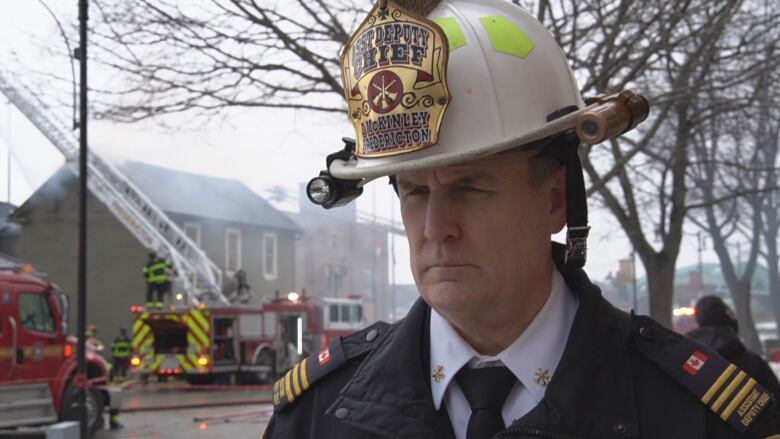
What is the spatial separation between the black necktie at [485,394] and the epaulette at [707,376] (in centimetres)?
28

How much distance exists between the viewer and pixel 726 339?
4996mm

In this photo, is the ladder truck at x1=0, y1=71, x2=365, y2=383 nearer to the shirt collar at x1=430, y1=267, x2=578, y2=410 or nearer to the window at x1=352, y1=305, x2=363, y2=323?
the window at x1=352, y1=305, x2=363, y2=323

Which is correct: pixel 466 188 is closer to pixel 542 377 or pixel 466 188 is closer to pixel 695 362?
pixel 542 377

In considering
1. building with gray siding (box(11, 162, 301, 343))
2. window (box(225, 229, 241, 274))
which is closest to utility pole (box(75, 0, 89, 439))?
building with gray siding (box(11, 162, 301, 343))

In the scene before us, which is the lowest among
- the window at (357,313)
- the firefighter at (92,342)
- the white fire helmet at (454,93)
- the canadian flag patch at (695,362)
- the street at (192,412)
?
the street at (192,412)

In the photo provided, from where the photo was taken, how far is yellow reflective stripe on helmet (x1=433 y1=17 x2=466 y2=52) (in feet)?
5.74

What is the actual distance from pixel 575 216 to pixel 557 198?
2.4 inches

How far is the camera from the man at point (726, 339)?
4.53 metres

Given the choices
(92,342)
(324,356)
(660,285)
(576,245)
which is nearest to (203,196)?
(92,342)

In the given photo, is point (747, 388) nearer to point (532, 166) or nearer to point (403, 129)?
point (532, 166)

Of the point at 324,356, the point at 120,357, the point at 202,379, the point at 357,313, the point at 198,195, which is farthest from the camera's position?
the point at 198,195

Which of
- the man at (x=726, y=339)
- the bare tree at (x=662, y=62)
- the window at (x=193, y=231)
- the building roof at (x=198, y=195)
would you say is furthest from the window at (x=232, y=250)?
the man at (x=726, y=339)

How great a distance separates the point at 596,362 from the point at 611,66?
19.1 ft

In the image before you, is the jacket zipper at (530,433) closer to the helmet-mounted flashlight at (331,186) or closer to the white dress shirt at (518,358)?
the white dress shirt at (518,358)
